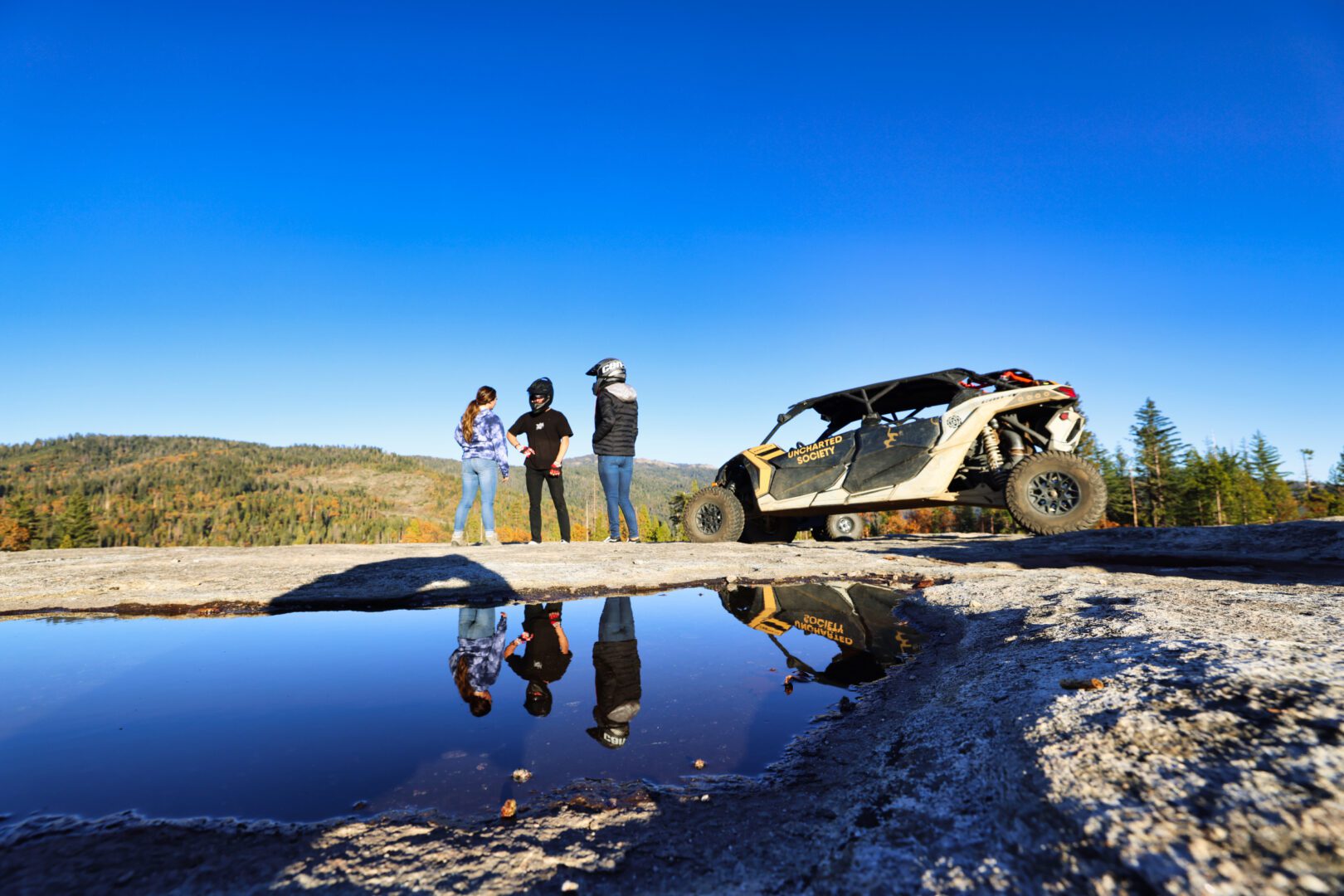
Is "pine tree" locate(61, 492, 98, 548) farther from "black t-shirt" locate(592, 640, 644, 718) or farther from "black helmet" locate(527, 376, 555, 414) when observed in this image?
"black t-shirt" locate(592, 640, 644, 718)

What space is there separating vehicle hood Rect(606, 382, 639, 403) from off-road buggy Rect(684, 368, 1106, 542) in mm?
1757

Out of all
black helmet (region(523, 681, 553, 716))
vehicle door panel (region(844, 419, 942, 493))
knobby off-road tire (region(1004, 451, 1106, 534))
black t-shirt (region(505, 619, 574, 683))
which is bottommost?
black helmet (region(523, 681, 553, 716))

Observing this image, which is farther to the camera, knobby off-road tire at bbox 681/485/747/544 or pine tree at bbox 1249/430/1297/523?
pine tree at bbox 1249/430/1297/523

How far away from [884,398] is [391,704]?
25.7 feet

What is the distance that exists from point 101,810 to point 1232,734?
7.51 feet

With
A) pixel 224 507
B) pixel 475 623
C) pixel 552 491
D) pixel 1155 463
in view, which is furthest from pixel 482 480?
pixel 224 507

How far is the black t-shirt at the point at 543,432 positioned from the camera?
8.28 meters

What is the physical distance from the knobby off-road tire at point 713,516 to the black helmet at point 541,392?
8.04ft

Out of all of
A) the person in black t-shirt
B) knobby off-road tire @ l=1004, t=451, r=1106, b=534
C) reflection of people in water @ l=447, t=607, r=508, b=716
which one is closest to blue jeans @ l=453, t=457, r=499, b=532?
the person in black t-shirt

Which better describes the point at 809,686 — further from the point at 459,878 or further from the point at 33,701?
the point at 33,701

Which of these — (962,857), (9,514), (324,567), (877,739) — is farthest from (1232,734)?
(9,514)

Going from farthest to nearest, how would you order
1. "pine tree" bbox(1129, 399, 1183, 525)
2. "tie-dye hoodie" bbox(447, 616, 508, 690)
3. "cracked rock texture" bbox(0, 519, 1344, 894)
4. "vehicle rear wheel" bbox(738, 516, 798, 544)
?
"pine tree" bbox(1129, 399, 1183, 525), "vehicle rear wheel" bbox(738, 516, 798, 544), "tie-dye hoodie" bbox(447, 616, 508, 690), "cracked rock texture" bbox(0, 519, 1344, 894)

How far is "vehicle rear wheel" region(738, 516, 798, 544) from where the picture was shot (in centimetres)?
915

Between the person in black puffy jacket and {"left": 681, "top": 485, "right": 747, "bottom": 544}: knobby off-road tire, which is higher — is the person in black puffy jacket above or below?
above
